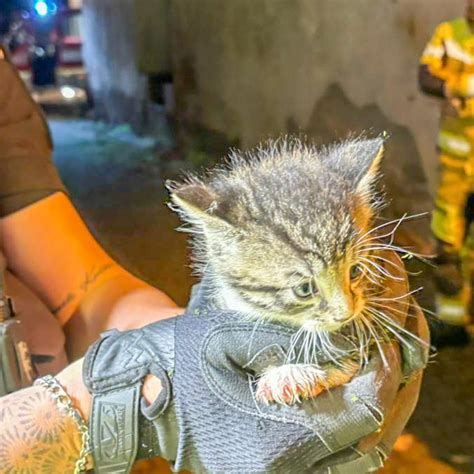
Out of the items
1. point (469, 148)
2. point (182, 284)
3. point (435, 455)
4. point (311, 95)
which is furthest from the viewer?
point (311, 95)

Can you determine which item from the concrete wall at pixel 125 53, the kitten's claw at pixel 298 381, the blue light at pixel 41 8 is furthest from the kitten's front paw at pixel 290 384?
the blue light at pixel 41 8

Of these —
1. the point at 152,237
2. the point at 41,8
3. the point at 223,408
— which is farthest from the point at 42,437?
the point at 41,8

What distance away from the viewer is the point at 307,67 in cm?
419

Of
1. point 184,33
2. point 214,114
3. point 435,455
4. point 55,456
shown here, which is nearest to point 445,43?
point 435,455

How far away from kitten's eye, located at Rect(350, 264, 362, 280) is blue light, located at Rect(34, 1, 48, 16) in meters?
9.31

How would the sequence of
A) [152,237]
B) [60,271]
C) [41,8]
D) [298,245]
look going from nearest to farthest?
[298,245]
[60,271]
[152,237]
[41,8]

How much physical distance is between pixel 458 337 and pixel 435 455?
693 millimetres

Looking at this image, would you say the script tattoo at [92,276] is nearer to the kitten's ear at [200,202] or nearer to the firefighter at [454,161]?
the kitten's ear at [200,202]

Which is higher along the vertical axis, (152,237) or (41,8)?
(41,8)

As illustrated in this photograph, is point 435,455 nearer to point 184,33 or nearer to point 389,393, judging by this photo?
point 389,393

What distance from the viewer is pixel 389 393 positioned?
3.32 ft

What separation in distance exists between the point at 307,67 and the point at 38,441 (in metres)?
3.42

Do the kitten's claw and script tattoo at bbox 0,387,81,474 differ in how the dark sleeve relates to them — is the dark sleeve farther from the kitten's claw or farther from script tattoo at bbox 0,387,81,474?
script tattoo at bbox 0,387,81,474

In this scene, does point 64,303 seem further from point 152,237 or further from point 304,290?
point 152,237
